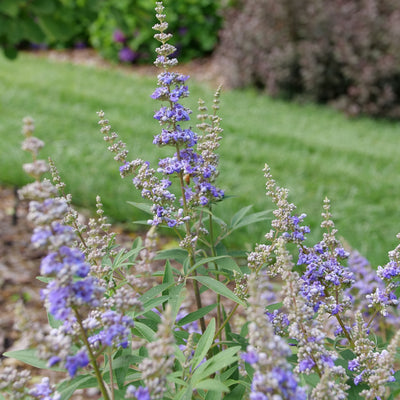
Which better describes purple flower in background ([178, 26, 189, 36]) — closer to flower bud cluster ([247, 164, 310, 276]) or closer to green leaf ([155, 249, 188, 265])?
green leaf ([155, 249, 188, 265])

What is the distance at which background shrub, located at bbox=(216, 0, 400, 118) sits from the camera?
8.94 metres

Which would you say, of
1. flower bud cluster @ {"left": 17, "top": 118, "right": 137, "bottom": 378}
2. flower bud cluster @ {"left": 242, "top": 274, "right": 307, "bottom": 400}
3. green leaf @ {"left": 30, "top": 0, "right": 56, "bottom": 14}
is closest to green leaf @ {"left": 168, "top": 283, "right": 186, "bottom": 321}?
flower bud cluster @ {"left": 17, "top": 118, "right": 137, "bottom": 378}

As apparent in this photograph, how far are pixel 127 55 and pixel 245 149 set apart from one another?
716 cm

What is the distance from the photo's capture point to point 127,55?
1305 centimetres

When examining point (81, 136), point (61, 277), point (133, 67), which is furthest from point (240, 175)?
point (133, 67)

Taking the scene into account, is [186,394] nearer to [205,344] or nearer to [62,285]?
[205,344]

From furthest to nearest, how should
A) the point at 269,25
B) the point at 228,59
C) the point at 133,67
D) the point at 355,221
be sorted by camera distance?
the point at 133,67, the point at 228,59, the point at 269,25, the point at 355,221

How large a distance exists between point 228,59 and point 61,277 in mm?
10208

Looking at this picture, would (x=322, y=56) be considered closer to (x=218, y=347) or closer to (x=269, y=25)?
(x=269, y=25)

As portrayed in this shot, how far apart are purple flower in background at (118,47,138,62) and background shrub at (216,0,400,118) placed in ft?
10.3

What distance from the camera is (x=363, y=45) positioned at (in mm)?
8875

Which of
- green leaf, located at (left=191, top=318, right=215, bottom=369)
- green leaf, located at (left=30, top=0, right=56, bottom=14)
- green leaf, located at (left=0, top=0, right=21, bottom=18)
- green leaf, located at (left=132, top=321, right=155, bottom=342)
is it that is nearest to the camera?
green leaf, located at (left=191, top=318, right=215, bottom=369)

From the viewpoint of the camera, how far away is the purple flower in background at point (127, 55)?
42.8 ft

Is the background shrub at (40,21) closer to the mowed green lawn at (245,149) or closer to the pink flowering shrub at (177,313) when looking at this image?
the mowed green lawn at (245,149)
